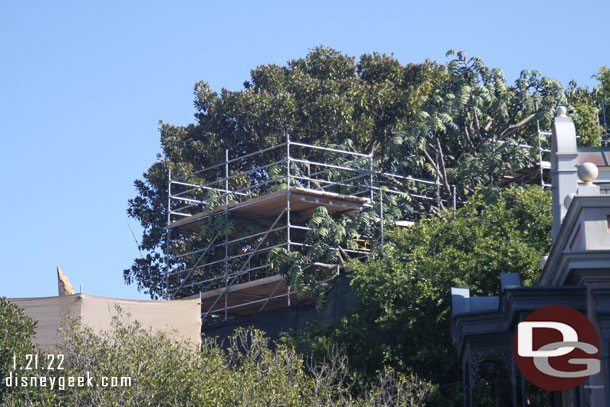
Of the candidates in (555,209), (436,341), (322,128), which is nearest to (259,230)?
(322,128)

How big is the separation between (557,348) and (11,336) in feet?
42.8

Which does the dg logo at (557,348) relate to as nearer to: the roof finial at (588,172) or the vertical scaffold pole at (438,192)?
the roof finial at (588,172)

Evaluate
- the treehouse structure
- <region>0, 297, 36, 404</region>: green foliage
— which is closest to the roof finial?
Result: <region>0, 297, 36, 404</region>: green foliage

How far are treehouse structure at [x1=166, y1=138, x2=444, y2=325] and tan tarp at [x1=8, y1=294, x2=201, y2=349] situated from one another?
4.73m

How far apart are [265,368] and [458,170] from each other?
2027 cm

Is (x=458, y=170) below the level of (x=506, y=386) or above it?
above

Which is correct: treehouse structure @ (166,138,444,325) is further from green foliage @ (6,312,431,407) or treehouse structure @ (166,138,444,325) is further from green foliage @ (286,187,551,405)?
green foliage @ (6,312,431,407)

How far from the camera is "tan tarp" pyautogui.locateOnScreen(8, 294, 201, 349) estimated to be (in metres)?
29.1

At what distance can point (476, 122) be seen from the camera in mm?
46125

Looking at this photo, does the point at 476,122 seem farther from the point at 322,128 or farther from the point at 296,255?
the point at 296,255

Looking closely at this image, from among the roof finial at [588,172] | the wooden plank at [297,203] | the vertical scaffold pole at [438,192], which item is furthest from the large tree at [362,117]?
the roof finial at [588,172]

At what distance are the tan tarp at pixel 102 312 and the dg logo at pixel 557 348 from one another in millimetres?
12402

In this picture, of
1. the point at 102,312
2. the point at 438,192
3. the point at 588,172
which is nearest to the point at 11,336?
the point at 102,312

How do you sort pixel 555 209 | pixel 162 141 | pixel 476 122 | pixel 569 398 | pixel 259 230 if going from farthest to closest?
pixel 162 141, pixel 476 122, pixel 259 230, pixel 555 209, pixel 569 398
